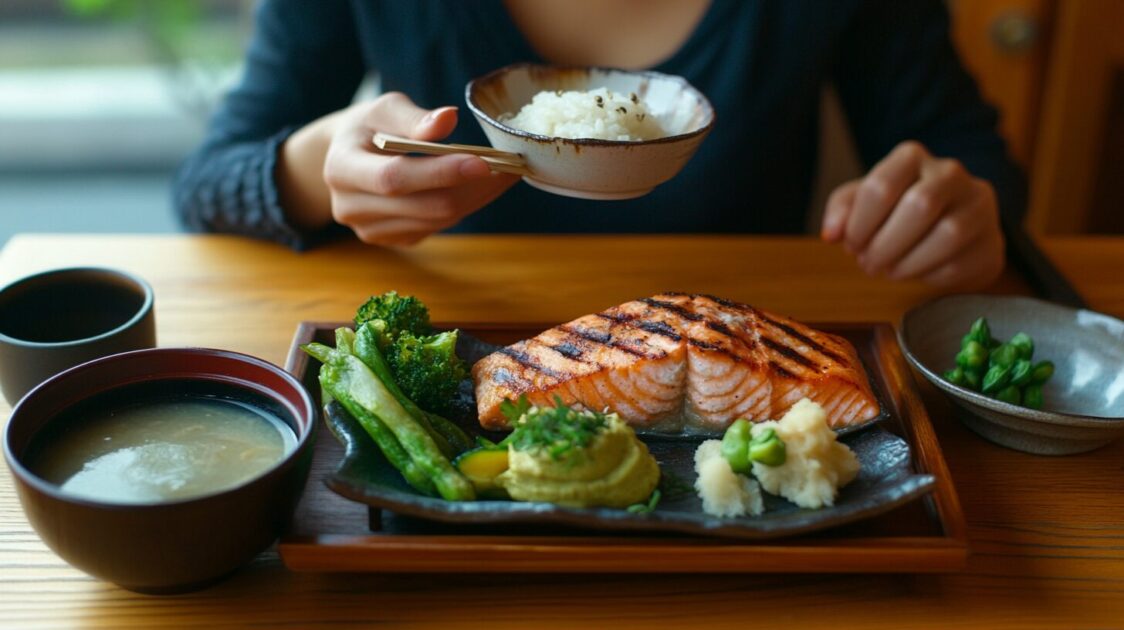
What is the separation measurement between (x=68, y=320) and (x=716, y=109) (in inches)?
64.6

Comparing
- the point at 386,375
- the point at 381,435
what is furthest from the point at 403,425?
the point at 386,375

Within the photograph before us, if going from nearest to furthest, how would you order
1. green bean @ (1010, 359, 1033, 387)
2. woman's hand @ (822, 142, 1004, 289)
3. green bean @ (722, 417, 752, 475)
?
green bean @ (722, 417, 752, 475) → green bean @ (1010, 359, 1033, 387) → woman's hand @ (822, 142, 1004, 289)

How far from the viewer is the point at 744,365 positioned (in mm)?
1593

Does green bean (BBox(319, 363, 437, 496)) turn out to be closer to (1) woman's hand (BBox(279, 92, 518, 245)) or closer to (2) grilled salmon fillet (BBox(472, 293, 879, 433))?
(2) grilled salmon fillet (BBox(472, 293, 879, 433))

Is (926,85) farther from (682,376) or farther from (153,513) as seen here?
(153,513)

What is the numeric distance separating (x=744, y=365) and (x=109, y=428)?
96 centimetres

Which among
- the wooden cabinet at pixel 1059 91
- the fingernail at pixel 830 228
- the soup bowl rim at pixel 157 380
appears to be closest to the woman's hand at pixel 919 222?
the fingernail at pixel 830 228

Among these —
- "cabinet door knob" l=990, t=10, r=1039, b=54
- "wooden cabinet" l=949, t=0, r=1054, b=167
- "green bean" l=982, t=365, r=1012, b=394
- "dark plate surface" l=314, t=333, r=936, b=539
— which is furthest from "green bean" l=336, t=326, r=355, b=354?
"cabinet door knob" l=990, t=10, r=1039, b=54

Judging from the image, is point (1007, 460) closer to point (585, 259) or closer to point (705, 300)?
point (705, 300)

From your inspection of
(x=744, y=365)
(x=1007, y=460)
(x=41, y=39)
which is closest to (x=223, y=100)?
(x=744, y=365)

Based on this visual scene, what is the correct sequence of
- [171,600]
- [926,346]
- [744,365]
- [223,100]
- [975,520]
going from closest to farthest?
[171,600] < [975,520] < [744,365] < [926,346] < [223,100]

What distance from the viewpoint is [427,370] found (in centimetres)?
158

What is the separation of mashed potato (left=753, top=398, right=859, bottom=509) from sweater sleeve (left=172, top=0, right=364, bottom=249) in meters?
1.52

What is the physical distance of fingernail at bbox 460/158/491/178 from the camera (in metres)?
1.68
